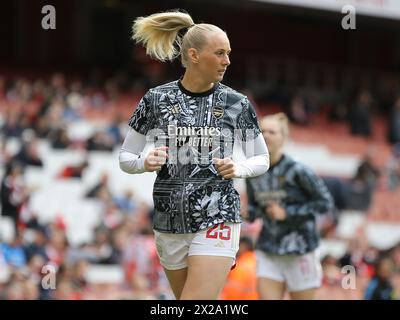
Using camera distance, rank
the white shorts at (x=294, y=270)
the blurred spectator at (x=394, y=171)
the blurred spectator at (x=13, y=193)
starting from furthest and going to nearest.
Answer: the blurred spectator at (x=394, y=171), the blurred spectator at (x=13, y=193), the white shorts at (x=294, y=270)

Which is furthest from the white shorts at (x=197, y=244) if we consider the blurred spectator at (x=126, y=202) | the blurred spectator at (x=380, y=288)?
the blurred spectator at (x=126, y=202)

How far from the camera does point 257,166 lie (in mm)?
6387

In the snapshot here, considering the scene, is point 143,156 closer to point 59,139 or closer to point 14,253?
point 14,253

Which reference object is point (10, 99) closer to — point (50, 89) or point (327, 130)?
point (50, 89)

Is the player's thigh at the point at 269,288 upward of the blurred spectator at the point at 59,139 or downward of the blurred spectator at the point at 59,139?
downward

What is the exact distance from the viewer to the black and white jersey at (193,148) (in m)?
6.25

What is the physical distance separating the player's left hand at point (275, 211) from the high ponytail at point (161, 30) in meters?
2.83

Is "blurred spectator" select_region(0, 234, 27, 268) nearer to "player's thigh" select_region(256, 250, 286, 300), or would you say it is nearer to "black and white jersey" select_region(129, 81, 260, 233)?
"player's thigh" select_region(256, 250, 286, 300)

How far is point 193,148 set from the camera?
625 cm

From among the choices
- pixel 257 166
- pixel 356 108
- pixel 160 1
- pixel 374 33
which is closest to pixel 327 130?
pixel 356 108

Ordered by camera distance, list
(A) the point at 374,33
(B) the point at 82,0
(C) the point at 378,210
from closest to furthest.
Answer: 1. (C) the point at 378,210
2. (B) the point at 82,0
3. (A) the point at 374,33

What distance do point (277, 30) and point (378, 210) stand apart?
8092mm

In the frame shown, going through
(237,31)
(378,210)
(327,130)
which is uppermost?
(237,31)

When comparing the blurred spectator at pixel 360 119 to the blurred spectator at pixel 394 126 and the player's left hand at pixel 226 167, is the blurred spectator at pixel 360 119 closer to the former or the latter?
the blurred spectator at pixel 394 126
